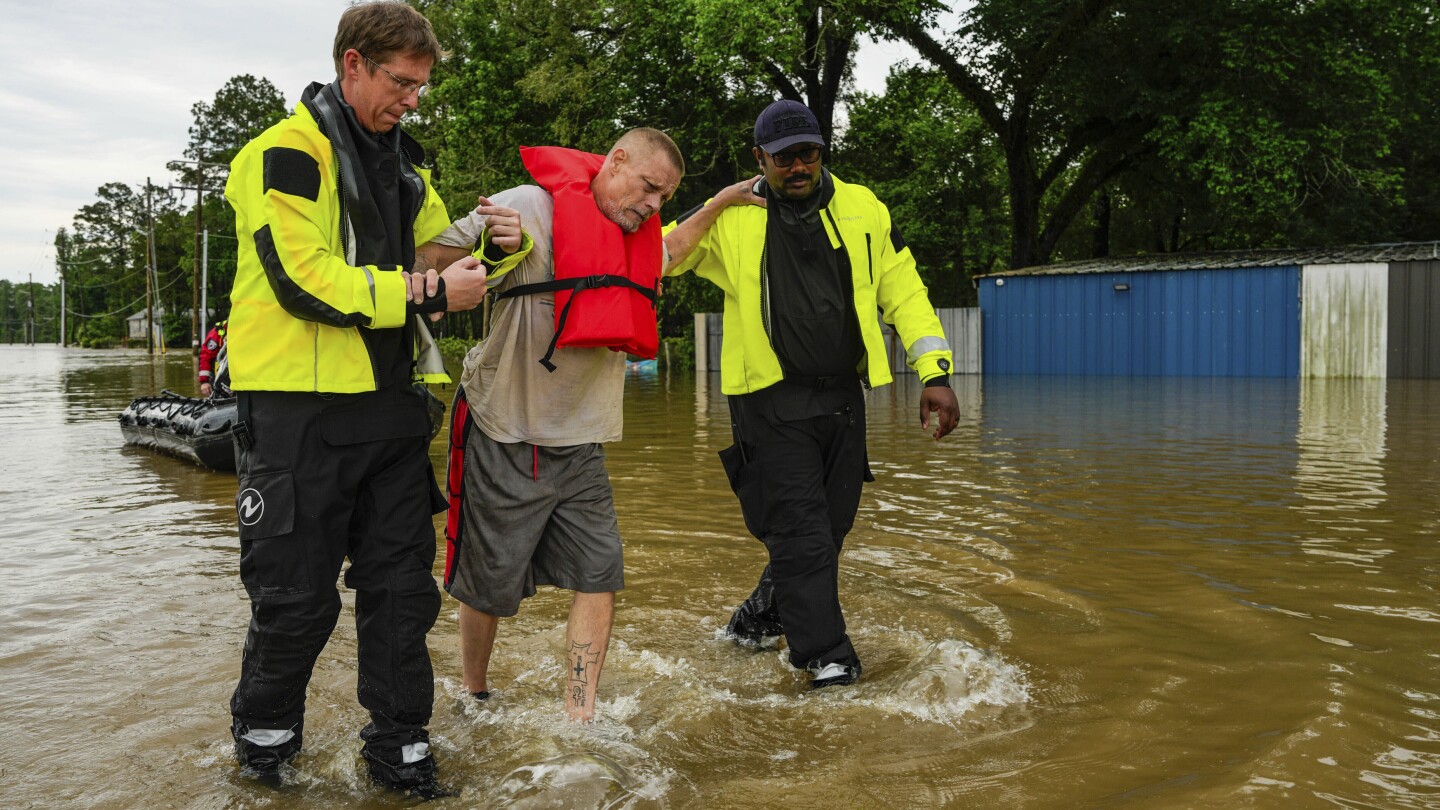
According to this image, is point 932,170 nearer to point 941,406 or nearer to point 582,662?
point 941,406

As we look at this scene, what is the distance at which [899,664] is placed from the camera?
13.9ft

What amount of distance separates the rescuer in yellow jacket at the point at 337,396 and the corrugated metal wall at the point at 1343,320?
943 inches

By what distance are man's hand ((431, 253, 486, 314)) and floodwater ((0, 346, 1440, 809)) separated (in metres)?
1.32

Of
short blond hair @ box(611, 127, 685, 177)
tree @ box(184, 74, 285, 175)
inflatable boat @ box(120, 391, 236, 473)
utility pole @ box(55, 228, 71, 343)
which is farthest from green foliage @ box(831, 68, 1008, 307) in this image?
utility pole @ box(55, 228, 71, 343)

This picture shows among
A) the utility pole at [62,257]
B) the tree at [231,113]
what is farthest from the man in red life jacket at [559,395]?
the utility pole at [62,257]

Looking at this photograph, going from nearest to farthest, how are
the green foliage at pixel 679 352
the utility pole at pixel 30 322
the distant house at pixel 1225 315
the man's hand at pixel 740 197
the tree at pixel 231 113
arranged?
the man's hand at pixel 740 197, the distant house at pixel 1225 315, the green foliage at pixel 679 352, the tree at pixel 231 113, the utility pole at pixel 30 322

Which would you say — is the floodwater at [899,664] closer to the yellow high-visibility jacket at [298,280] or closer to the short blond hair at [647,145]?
the yellow high-visibility jacket at [298,280]

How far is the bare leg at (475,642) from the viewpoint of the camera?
3701 millimetres

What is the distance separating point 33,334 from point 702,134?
485 feet

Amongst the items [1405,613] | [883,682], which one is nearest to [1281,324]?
[1405,613]

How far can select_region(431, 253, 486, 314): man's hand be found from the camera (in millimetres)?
3070

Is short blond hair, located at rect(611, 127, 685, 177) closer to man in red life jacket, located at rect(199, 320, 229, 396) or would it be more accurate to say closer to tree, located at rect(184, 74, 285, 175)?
man in red life jacket, located at rect(199, 320, 229, 396)

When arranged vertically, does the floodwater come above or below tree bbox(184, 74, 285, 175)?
below

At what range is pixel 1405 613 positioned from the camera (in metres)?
4.61
